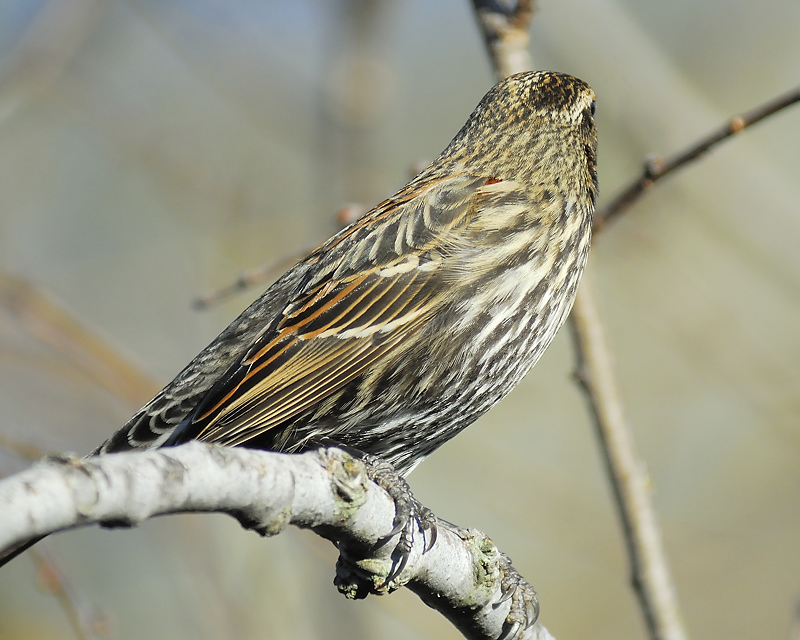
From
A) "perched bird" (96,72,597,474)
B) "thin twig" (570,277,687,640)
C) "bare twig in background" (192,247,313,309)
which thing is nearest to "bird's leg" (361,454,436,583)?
"perched bird" (96,72,597,474)

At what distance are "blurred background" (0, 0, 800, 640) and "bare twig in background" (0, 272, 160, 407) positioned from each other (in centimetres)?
1

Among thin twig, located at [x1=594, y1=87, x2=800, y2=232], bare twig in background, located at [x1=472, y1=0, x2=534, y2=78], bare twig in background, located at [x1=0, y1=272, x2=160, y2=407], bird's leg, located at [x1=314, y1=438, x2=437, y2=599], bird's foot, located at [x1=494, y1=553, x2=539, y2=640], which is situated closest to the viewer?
bird's leg, located at [x1=314, y1=438, x2=437, y2=599]

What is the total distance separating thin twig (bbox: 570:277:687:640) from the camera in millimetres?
3826

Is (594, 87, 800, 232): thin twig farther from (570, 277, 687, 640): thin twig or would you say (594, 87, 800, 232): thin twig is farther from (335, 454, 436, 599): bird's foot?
(335, 454, 436, 599): bird's foot

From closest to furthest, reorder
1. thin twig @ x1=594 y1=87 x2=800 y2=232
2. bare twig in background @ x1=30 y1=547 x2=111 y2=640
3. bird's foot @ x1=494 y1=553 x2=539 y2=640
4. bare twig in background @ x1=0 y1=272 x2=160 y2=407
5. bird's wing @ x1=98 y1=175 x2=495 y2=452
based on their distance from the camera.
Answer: bird's foot @ x1=494 y1=553 x2=539 y2=640
thin twig @ x1=594 y1=87 x2=800 y2=232
bird's wing @ x1=98 y1=175 x2=495 y2=452
bare twig in background @ x1=30 y1=547 x2=111 y2=640
bare twig in background @ x1=0 y1=272 x2=160 y2=407

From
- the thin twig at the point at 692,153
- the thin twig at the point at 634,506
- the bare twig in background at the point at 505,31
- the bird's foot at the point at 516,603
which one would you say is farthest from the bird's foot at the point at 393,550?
the bare twig in background at the point at 505,31

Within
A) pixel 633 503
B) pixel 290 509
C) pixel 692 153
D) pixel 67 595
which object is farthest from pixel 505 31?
pixel 67 595

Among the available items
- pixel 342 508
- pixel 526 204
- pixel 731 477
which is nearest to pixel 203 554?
pixel 526 204

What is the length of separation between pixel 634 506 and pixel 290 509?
6.90 ft

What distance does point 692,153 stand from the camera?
11.1 feet

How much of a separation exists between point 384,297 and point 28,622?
6.67 metres

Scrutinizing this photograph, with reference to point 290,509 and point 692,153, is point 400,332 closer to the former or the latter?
point 692,153

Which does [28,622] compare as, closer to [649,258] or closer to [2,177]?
[2,177]

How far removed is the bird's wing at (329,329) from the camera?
3.40 metres
